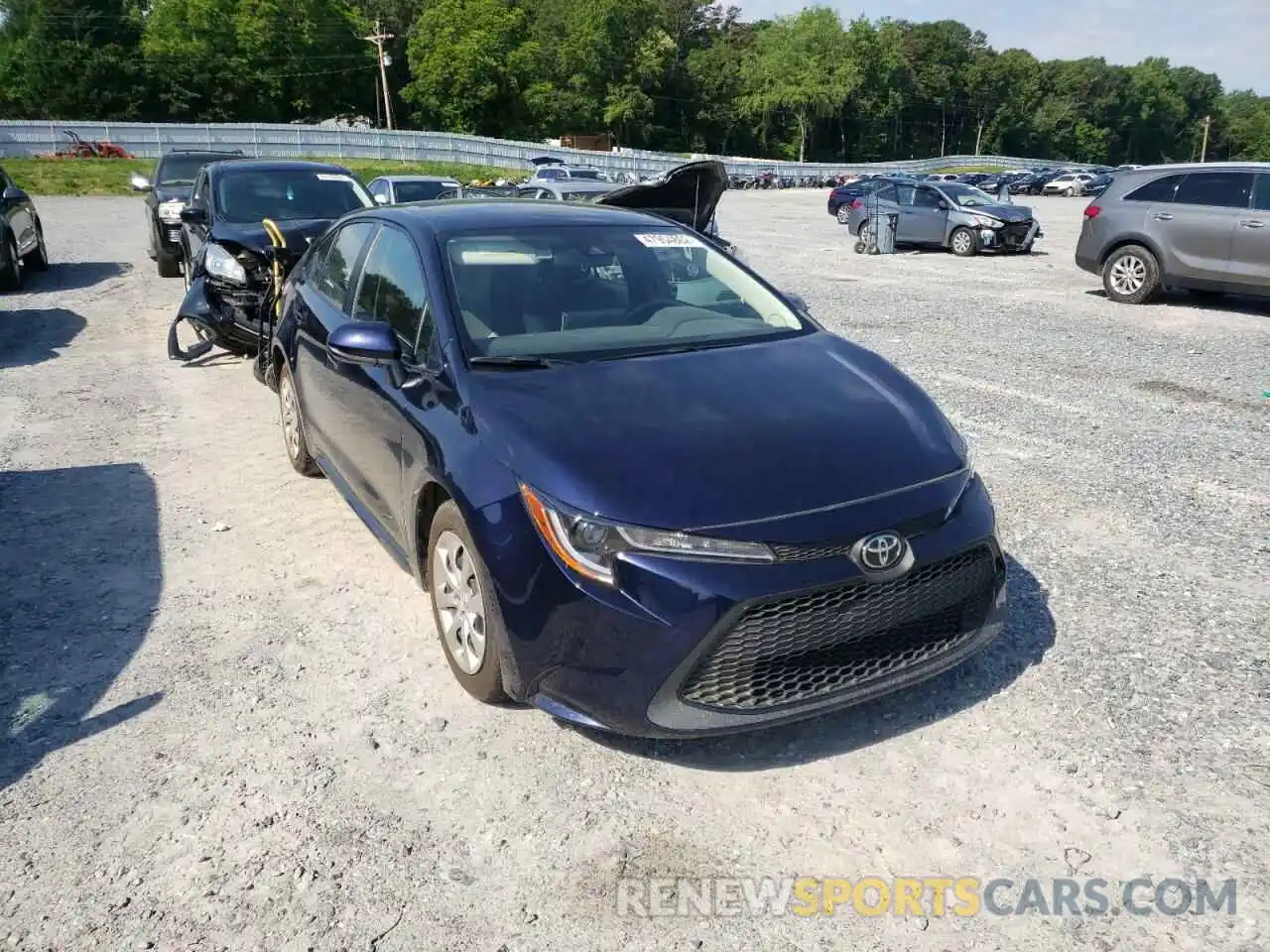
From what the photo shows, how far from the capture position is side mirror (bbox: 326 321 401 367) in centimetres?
362

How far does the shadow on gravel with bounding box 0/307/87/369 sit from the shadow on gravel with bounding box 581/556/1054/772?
26.5 feet

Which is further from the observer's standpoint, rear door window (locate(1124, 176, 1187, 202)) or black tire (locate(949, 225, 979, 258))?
black tire (locate(949, 225, 979, 258))

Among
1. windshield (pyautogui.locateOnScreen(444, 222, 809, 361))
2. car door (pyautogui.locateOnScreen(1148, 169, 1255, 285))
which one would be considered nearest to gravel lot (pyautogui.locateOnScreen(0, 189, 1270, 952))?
windshield (pyautogui.locateOnScreen(444, 222, 809, 361))

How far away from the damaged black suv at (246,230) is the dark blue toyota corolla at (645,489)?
4088 millimetres

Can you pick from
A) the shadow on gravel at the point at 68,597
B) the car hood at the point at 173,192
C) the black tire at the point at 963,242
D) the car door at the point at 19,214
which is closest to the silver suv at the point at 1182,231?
the black tire at the point at 963,242

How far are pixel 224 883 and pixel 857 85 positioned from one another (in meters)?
109

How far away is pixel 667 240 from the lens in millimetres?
4477

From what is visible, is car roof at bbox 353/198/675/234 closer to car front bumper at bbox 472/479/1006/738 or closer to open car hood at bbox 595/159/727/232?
car front bumper at bbox 472/479/1006/738

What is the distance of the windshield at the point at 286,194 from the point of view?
9656 mm

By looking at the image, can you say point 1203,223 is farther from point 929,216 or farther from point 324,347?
point 324,347

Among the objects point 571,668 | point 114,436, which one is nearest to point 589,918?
point 571,668

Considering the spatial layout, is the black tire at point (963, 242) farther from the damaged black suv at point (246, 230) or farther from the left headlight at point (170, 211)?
the left headlight at point (170, 211)

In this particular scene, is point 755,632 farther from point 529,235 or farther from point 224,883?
point 529,235

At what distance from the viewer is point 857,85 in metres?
101
